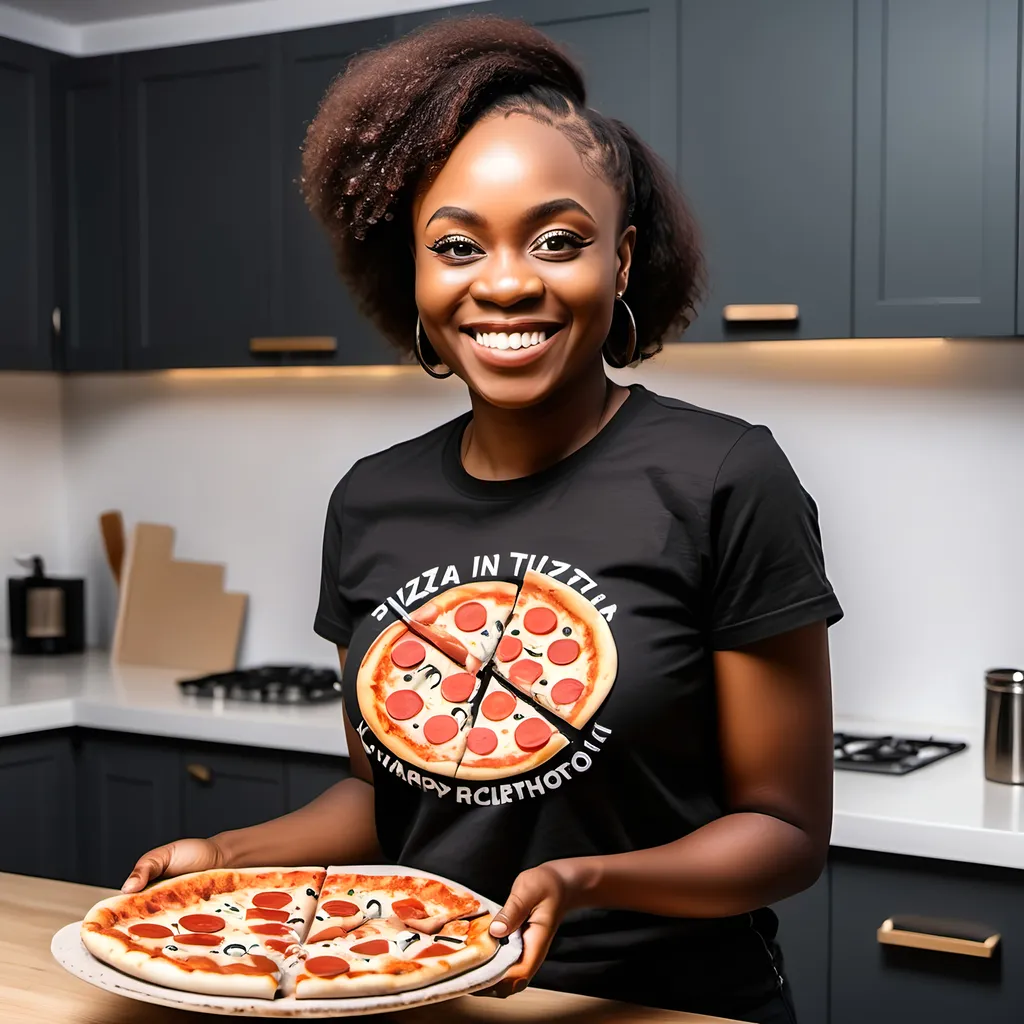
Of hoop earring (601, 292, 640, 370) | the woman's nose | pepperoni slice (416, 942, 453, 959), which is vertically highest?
the woman's nose

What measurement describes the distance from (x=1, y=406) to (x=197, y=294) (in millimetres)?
800

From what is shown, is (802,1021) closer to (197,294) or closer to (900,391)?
(900,391)

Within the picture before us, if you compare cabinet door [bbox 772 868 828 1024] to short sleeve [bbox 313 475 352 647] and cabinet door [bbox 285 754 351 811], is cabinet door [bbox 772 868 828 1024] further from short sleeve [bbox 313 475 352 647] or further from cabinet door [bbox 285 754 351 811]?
short sleeve [bbox 313 475 352 647]

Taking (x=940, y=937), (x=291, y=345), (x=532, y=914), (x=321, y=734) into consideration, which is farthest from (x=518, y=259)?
(x=291, y=345)

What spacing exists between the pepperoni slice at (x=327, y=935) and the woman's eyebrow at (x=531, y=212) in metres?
0.58

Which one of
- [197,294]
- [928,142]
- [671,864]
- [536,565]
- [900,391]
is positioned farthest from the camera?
[197,294]

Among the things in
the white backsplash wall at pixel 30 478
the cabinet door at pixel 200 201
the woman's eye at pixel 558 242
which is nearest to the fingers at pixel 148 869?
the woman's eye at pixel 558 242

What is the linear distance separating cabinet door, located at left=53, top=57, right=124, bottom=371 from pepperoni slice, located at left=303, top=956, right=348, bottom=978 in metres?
2.41

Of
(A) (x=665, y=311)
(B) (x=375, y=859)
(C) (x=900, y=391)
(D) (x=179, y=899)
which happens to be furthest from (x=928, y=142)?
(D) (x=179, y=899)

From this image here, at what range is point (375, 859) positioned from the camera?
1.33 meters

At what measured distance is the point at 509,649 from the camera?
1198 millimetres

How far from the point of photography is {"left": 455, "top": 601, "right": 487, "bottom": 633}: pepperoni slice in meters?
1.21

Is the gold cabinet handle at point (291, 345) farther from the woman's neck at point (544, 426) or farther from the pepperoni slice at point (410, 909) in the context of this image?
the pepperoni slice at point (410, 909)

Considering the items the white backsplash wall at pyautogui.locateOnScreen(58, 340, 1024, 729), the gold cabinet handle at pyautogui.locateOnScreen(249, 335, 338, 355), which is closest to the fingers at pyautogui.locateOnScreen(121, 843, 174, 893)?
the white backsplash wall at pyautogui.locateOnScreen(58, 340, 1024, 729)
